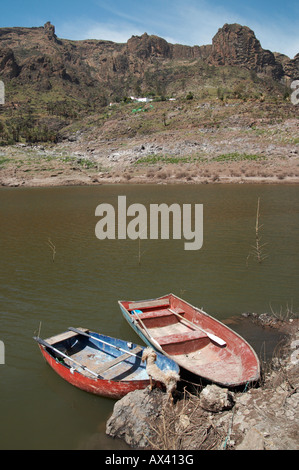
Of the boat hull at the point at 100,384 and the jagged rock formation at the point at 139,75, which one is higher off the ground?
the jagged rock formation at the point at 139,75

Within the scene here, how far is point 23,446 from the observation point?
17.8 ft

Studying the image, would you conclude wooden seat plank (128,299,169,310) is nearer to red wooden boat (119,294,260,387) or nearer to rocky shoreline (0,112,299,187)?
red wooden boat (119,294,260,387)

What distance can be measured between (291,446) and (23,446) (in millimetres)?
4024

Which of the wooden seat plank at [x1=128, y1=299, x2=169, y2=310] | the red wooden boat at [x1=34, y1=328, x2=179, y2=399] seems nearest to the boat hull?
the red wooden boat at [x1=34, y1=328, x2=179, y2=399]

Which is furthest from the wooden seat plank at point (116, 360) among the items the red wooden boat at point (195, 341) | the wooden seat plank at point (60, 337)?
the wooden seat plank at point (60, 337)

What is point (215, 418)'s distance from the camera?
5258 millimetres

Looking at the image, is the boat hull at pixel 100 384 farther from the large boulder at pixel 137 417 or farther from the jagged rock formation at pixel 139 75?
the jagged rock formation at pixel 139 75

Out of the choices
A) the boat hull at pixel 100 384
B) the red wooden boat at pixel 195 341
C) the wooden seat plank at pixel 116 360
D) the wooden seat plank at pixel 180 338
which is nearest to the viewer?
the boat hull at pixel 100 384

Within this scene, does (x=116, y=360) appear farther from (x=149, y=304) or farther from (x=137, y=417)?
(x=149, y=304)

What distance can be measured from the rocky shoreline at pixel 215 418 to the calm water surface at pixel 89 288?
0.55 meters

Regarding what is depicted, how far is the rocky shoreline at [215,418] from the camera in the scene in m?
4.64

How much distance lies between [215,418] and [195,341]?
2345 mm

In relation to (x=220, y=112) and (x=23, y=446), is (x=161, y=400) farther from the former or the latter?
(x=220, y=112)

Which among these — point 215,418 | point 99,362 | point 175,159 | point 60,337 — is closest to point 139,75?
point 175,159
